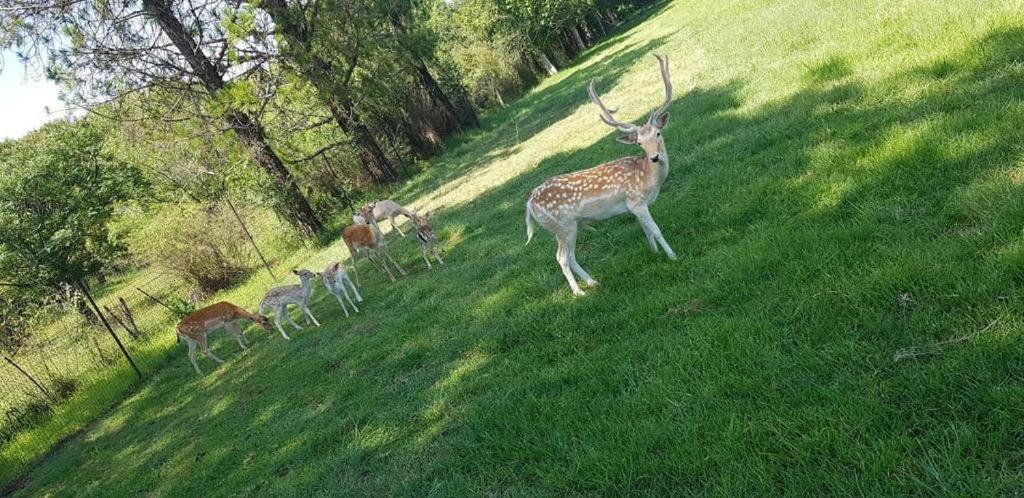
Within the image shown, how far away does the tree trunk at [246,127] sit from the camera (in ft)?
53.6

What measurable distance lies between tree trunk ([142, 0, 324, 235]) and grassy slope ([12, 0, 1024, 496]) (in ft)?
33.2

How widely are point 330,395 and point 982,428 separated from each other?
6101 mm

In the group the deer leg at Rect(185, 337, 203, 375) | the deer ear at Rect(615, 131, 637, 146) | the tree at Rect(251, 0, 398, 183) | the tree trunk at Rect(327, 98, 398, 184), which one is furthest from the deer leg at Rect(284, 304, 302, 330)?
the tree trunk at Rect(327, 98, 398, 184)

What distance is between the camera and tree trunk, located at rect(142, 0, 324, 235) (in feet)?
53.6

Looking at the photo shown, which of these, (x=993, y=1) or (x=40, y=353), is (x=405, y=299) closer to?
(x=993, y=1)

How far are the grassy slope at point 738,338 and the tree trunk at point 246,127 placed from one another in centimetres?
1011

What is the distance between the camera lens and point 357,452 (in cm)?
532

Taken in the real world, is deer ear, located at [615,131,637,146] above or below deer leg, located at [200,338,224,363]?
above

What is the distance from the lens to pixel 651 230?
19.7 feet

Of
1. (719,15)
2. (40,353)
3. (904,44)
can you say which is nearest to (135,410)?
(40,353)

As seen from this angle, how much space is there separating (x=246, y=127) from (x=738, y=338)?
15.3 m

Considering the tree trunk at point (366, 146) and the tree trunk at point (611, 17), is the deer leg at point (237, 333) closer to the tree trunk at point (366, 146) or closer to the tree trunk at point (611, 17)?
the tree trunk at point (366, 146)

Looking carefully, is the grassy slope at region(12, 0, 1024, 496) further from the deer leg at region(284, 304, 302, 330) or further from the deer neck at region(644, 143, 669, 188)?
the deer leg at region(284, 304, 302, 330)

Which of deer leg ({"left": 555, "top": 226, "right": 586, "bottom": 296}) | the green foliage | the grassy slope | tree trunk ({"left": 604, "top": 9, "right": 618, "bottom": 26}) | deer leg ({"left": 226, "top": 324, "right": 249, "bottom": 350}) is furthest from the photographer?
tree trunk ({"left": 604, "top": 9, "right": 618, "bottom": 26})
